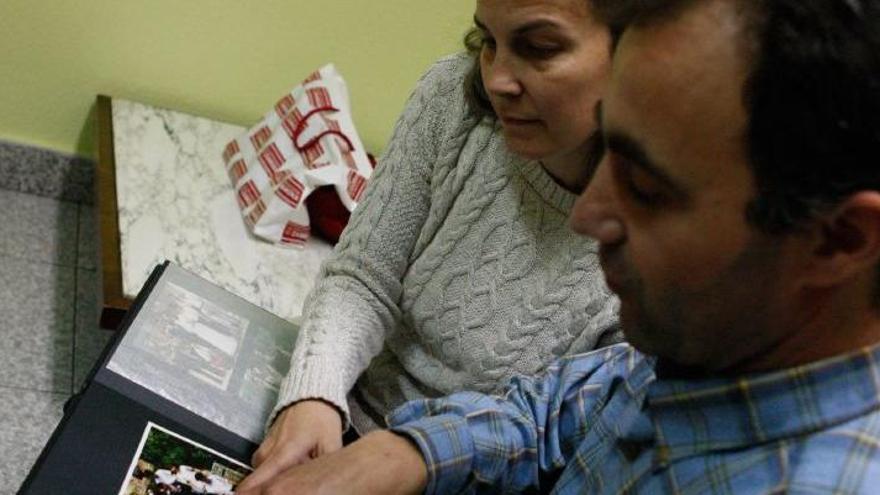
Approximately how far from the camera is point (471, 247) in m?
1.18

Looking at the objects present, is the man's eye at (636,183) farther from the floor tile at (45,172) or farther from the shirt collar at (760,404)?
the floor tile at (45,172)

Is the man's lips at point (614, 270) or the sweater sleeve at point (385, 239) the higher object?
the man's lips at point (614, 270)

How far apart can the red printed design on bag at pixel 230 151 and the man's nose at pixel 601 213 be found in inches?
66.3

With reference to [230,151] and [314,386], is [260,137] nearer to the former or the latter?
[230,151]

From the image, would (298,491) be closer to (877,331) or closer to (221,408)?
(221,408)

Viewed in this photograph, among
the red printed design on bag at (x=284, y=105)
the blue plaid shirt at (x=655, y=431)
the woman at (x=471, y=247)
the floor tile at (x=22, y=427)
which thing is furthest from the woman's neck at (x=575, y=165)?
the red printed design on bag at (x=284, y=105)

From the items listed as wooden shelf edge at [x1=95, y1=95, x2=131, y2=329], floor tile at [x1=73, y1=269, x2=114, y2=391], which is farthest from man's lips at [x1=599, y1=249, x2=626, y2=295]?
floor tile at [x1=73, y1=269, x2=114, y2=391]

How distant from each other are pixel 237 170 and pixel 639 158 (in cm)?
169

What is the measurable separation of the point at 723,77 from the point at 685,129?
0.12 ft

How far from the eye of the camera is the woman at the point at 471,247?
106 cm

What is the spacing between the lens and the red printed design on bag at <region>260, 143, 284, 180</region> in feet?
7.10

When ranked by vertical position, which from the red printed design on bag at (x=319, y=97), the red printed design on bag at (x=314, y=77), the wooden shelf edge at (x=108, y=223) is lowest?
the wooden shelf edge at (x=108, y=223)

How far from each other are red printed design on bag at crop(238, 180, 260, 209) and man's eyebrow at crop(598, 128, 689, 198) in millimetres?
1550

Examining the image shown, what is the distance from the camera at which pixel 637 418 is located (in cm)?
75
